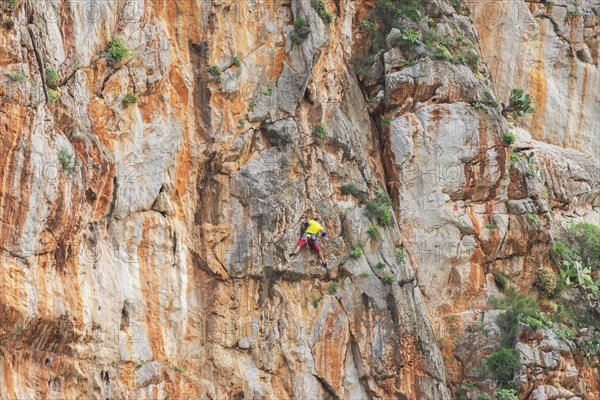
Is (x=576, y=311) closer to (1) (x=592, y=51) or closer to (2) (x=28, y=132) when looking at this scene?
(1) (x=592, y=51)

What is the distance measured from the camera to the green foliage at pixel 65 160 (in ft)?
60.3

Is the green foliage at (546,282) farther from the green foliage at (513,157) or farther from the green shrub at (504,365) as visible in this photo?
the green foliage at (513,157)

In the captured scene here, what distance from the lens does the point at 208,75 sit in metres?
23.0

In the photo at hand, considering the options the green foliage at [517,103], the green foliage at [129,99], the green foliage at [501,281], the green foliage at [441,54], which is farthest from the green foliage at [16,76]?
the green foliage at [517,103]

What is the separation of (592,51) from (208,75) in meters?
15.3

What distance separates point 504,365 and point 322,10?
11.0 m

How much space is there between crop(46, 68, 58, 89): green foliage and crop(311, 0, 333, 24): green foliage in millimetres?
8415

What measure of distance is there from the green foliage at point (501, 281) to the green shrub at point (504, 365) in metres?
2.37

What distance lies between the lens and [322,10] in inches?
974

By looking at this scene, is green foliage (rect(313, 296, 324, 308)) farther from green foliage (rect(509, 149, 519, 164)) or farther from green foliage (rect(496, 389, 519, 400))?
green foliage (rect(509, 149, 519, 164))

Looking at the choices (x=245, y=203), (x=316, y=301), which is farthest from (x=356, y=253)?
(x=245, y=203)

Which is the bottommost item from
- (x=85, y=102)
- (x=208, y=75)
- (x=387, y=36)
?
(x=85, y=102)

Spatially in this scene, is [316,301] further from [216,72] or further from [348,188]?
[216,72]

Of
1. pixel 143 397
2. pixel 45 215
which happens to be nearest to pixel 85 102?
pixel 45 215
